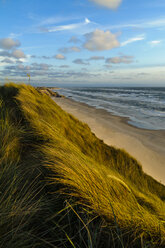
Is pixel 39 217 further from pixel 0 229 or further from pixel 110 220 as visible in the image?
pixel 110 220

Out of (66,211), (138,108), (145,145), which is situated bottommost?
(145,145)

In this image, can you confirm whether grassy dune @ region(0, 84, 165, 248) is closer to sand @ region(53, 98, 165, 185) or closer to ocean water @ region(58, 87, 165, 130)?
sand @ region(53, 98, 165, 185)

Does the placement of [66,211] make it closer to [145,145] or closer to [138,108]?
[145,145]

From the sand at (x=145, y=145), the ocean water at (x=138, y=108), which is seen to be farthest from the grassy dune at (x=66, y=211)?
the ocean water at (x=138, y=108)

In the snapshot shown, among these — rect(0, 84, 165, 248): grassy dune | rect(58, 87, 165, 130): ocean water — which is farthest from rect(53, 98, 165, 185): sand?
rect(0, 84, 165, 248): grassy dune

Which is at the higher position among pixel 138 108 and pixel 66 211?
pixel 138 108

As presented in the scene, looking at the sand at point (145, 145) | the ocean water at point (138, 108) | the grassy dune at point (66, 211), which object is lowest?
the sand at point (145, 145)

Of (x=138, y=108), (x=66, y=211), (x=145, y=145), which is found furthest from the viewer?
(x=138, y=108)

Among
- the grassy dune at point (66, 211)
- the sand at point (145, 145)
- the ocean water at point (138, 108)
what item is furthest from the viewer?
the ocean water at point (138, 108)

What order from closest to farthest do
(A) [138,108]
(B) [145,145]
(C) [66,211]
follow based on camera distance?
(C) [66,211] < (B) [145,145] < (A) [138,108]

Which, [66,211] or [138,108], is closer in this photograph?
[66,211]

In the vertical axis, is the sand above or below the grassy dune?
below

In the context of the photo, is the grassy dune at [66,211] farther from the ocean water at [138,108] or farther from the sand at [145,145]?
the ocean water at [138,108]

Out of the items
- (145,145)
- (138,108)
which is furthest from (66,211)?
(138,108)
